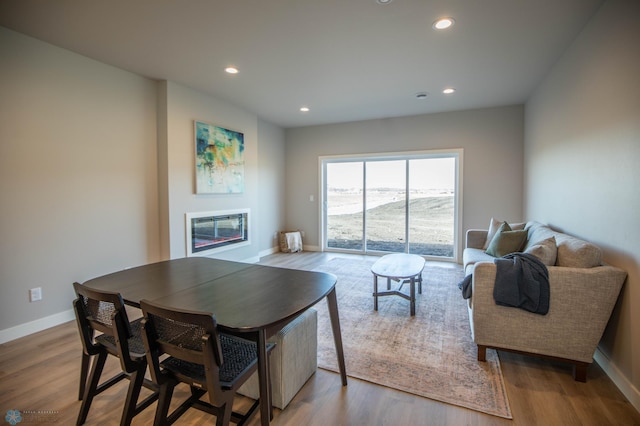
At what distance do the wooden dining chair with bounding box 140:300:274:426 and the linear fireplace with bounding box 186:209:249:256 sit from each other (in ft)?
9.14

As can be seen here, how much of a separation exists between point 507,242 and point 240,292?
3042 mm

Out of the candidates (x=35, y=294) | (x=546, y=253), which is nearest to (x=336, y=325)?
(x=546, y=253)

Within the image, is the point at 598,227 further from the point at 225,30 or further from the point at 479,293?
the point at 225,30

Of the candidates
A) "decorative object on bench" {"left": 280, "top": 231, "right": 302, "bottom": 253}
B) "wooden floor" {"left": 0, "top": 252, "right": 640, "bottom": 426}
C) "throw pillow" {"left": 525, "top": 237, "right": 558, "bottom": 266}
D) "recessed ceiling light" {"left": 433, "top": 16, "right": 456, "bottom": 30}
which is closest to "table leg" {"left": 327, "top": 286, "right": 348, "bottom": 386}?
"wooden floor" {"left": 0, "top": 252, "right": 640, "bottom": 426}

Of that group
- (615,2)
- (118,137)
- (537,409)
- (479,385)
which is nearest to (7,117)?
(118,137)

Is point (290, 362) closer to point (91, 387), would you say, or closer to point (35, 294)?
point (91, 387)

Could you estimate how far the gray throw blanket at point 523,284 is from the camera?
6.68 ft

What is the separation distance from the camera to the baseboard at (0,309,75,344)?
259cm

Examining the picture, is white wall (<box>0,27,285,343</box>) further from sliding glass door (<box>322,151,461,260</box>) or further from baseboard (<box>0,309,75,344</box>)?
sliding glass door (<box>322,151,461,260</box>)

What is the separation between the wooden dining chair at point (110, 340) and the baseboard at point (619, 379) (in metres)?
2.77

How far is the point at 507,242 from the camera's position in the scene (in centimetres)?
334

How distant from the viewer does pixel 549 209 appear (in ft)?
11.4

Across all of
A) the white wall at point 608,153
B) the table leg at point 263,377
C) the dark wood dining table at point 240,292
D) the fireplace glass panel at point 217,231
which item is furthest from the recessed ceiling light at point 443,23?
the fireplace glass panel at point 217,231

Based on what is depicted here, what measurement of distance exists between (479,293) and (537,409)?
719 mm
